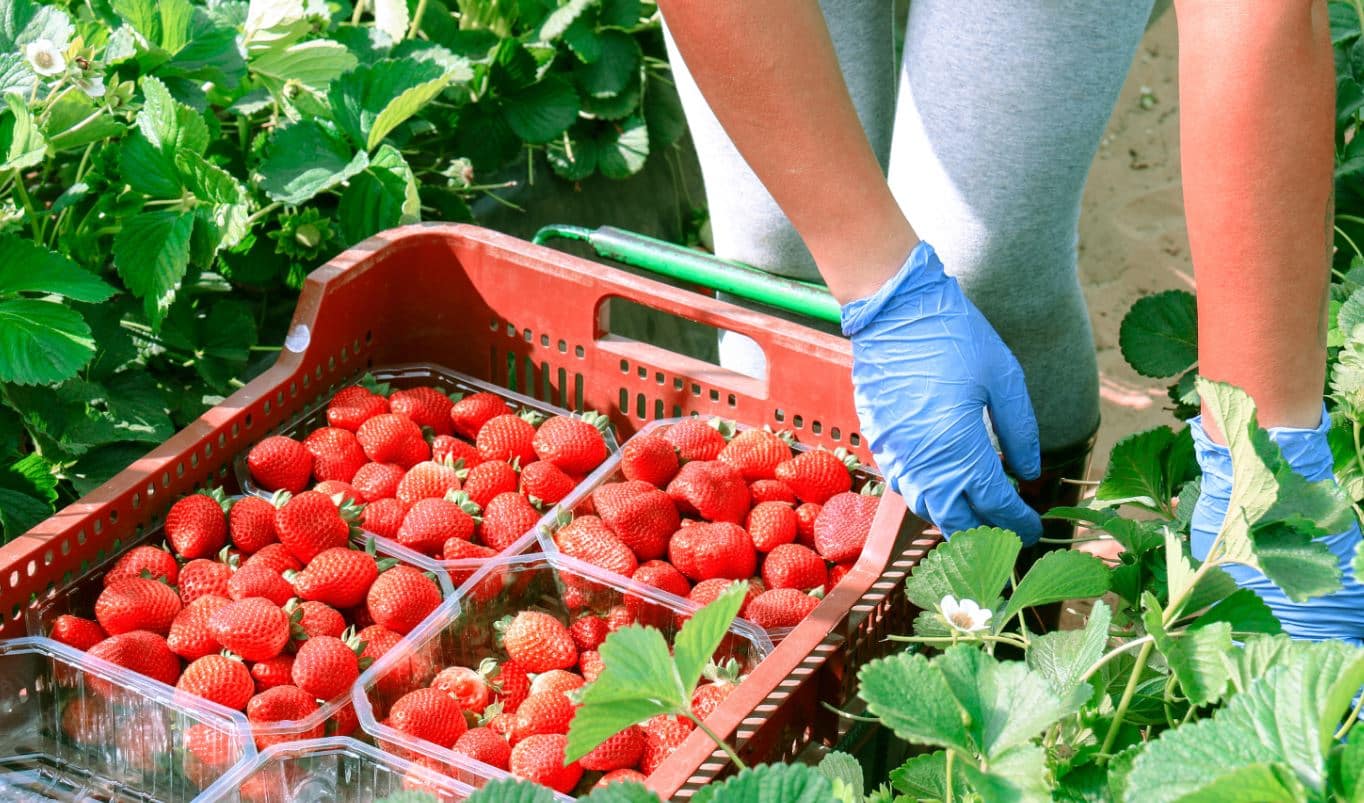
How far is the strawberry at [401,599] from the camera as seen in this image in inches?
57.5

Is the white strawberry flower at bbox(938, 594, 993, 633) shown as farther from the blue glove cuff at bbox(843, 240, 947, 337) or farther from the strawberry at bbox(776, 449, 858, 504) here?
the strawberry at bbox(776, 449, 858, 504)

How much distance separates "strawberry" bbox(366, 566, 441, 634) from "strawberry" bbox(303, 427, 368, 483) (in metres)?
0.22

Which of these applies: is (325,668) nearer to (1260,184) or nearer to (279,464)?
(279,464)

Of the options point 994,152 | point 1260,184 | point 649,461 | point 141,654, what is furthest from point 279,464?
point 1260,184

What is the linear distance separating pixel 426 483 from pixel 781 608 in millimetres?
443

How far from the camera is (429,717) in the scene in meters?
1.34

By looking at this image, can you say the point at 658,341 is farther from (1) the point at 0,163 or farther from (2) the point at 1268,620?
(2) the point at 1268,620

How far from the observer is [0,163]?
66.7 inches

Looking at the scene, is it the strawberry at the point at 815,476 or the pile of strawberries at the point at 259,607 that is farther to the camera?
the strawberry at the point at 815,476

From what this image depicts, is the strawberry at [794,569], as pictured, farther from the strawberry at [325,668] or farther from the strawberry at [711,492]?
the strawberry at [325,668]

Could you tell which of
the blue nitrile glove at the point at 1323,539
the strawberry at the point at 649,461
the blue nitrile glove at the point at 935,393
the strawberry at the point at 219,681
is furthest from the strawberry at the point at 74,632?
the blue nitrile glove at the point at 1323,539

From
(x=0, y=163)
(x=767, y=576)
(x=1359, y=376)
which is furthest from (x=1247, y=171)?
(x=0, y=163)

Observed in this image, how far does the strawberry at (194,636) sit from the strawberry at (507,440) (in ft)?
1.28

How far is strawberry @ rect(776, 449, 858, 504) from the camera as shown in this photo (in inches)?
63.9
